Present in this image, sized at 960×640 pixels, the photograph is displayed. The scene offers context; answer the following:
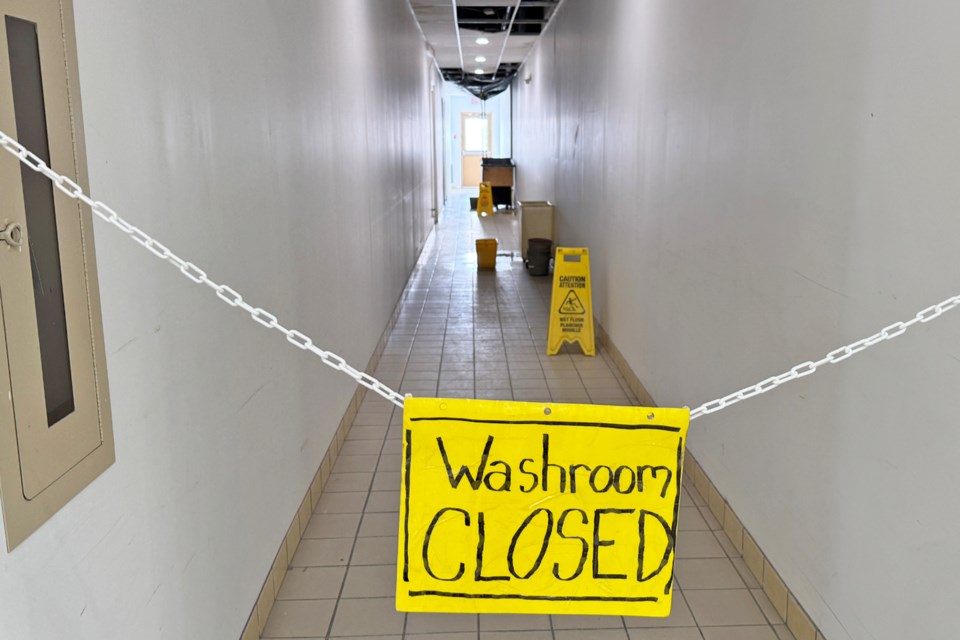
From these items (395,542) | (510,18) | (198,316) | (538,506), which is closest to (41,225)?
(198,316)

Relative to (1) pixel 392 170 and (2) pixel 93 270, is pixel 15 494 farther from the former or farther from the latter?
(1) pixel 392 170

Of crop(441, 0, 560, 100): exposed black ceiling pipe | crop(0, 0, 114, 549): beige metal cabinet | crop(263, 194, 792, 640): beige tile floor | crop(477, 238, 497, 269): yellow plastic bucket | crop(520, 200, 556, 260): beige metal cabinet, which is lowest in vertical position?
crop(263, 194, 792, 640): beige tile floor

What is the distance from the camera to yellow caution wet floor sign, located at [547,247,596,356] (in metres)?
5.76

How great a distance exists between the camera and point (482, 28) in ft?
35.8

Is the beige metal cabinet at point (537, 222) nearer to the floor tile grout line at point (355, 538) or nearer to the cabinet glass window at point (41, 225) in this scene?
the floor tile grout line at point (355, 538)

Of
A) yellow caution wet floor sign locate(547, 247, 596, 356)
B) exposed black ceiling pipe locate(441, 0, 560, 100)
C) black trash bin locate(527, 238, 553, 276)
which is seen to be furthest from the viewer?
exposed black ceiling pipe locate(441, 0, 560, 100)

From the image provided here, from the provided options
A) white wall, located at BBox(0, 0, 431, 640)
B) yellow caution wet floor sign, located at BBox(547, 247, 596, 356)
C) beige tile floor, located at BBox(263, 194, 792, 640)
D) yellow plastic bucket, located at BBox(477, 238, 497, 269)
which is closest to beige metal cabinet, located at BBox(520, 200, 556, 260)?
yellow plastic bucket, located at BBox(477, 238, 497, 269)

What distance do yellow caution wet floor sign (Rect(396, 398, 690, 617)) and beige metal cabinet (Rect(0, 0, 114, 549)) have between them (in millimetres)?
717

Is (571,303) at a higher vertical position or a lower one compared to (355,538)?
higher

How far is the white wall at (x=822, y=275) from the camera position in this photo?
1787 millimetres

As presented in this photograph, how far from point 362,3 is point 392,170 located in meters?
1.91

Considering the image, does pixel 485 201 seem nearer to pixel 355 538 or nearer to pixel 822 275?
pixel 355 538

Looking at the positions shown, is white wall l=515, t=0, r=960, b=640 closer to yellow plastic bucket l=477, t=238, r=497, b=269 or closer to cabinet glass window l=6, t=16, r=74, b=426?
cabinet glass window l=6, t=16, r=74, b=426

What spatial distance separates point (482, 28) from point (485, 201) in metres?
5.83
